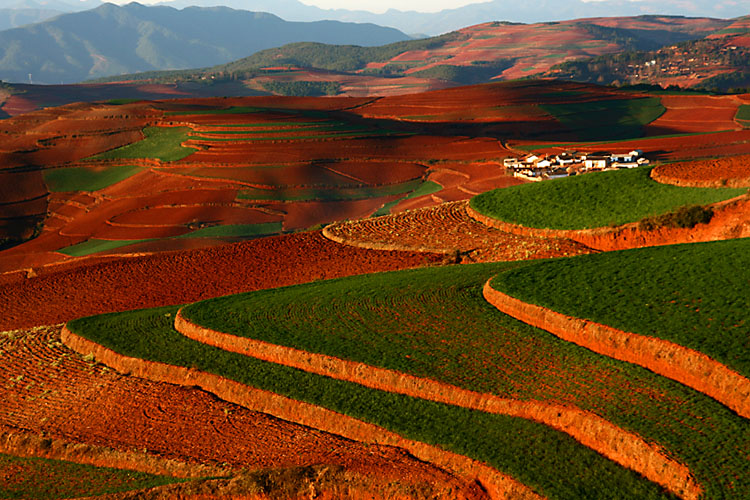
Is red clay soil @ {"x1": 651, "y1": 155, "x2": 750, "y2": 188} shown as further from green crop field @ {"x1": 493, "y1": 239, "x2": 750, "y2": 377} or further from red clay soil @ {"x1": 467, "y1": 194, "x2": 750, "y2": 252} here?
green crop field @ {"x1": 493, "y1": 239, "x2": 750, "y2": 377}

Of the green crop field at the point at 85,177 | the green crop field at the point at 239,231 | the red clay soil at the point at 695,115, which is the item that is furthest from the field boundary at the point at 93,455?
the red clay soil at the point at 695,115

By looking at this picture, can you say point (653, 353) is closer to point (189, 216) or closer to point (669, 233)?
point (669, 233)

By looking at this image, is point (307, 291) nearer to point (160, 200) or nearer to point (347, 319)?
point (347, 319)

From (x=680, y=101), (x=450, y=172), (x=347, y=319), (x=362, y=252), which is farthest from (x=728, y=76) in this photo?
(x=347, y=319)

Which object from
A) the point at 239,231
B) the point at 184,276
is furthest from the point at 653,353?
the point at 239,231

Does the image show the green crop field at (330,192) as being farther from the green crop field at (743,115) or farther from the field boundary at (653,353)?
the green crop field at (743,115)

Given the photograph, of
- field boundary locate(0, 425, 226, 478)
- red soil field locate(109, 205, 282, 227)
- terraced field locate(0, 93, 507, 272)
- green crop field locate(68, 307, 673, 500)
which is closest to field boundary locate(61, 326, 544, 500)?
green crop field locate(68, 307, 673, 500)
